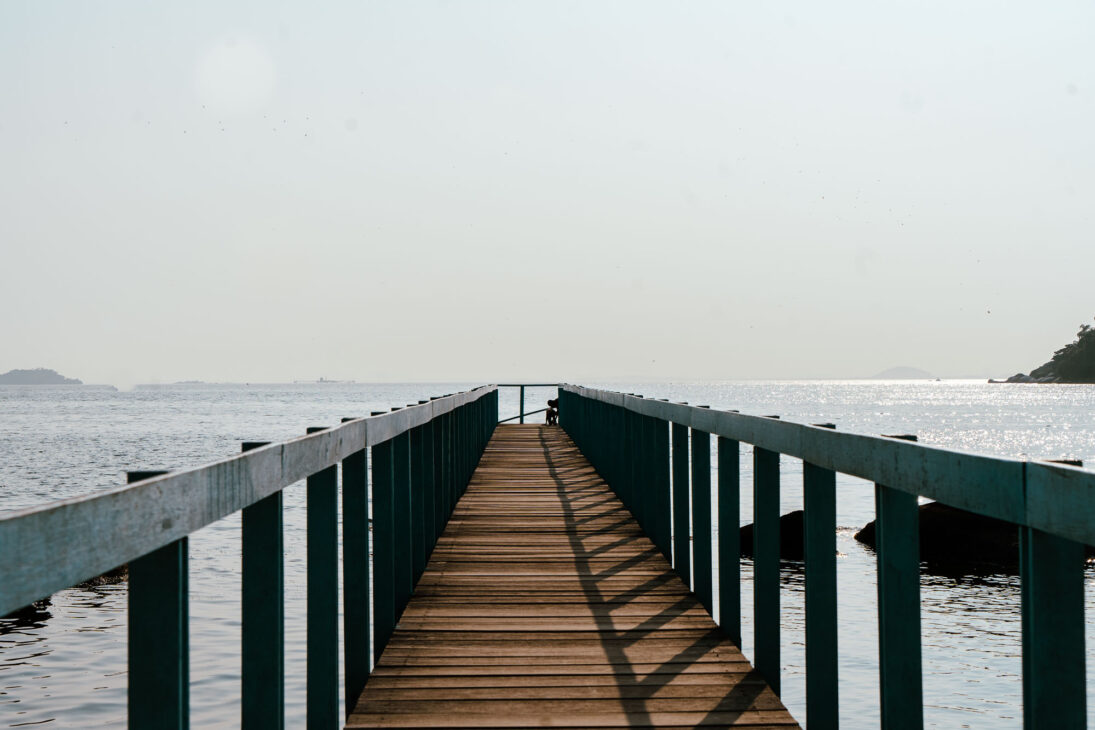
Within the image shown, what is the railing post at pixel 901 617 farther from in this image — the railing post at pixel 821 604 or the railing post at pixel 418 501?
the railing post at pixel 418 501

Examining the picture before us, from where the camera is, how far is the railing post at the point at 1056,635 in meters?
2.26

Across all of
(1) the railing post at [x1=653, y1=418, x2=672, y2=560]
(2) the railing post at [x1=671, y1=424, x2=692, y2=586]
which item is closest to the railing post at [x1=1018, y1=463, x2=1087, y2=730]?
(2) the railing post at [x1=671, y1=424, x2=692, y2=586]

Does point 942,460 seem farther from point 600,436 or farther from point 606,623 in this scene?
point 600,436

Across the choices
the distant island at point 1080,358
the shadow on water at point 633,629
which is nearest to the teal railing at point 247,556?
the shadow on water at point 633,629

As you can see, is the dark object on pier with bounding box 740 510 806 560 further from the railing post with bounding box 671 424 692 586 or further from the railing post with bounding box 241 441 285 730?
the railing post with bounding box 241 441 285 730

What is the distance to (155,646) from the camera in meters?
2.22

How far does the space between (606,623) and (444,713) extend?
1696 mm

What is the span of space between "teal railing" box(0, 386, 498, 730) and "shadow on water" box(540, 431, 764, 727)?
112 cm

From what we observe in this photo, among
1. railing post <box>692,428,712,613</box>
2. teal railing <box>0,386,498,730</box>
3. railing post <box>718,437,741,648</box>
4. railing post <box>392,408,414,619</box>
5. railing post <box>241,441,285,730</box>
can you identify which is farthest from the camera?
railing post <box>692,428,712,613</box>

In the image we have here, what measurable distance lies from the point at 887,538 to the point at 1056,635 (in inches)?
34.4

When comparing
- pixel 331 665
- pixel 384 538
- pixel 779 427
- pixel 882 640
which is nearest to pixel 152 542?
pixel 331 665

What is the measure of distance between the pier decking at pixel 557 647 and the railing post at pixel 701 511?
13 cm

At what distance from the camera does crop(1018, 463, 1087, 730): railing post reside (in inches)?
88.9

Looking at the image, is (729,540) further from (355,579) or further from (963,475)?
(963,475)
